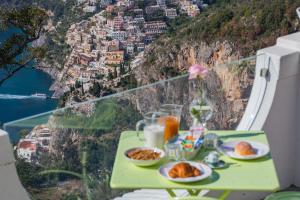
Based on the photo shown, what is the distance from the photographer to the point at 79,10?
35844 mm

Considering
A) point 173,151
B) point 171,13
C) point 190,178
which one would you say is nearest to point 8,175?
point 173,151

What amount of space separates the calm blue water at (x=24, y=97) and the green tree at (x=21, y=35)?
41.6 ft

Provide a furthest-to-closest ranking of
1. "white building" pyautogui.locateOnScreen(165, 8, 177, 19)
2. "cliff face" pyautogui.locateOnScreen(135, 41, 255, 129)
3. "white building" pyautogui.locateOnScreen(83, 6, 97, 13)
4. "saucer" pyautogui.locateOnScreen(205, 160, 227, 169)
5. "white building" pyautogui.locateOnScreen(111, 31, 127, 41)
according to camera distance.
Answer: "white building" pyautogui.locateOnScreen(83, 6, 97, 13)
"white building" pyautogui.locateOnScreen(111, 31, 127, 41)
"white building" pyautogui.locateOnScreen(165, 8, 177, 19)
"cliff face" pyautogui.locateOnScreen(135, 41, 255, 129)
"saucer" pyautogui.locateOnScreen(205, 160, 227, 169)

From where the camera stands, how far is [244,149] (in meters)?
3.13

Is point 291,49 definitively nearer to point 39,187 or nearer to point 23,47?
point 39,187

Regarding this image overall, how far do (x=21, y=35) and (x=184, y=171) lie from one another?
577 inches

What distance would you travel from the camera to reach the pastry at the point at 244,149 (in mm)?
3119

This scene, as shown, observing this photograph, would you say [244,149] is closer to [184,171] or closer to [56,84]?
[184,171]

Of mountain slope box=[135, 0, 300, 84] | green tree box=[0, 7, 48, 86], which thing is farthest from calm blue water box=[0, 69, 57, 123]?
green tree box=[0, 7, 48, 86]

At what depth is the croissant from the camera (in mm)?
2916

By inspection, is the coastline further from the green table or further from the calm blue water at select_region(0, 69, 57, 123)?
the green table

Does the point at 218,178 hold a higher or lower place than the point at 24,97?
higher

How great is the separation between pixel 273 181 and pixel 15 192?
1.38 meters

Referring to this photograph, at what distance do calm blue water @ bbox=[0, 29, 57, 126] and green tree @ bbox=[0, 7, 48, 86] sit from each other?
12674 millimetres
